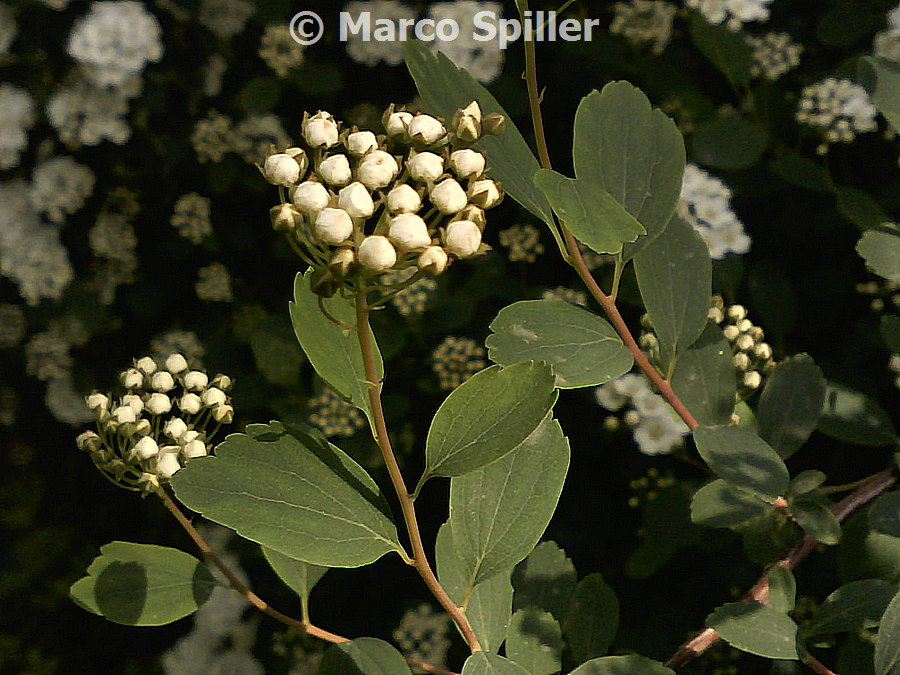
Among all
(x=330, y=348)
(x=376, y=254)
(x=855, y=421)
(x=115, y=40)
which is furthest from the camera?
(x=115, y=40)

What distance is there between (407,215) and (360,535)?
0.74 feet

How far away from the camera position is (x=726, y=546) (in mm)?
1253

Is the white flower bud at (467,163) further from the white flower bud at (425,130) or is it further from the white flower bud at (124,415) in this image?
the white flower bud at (124,415)

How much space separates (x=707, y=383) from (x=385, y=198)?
436mm

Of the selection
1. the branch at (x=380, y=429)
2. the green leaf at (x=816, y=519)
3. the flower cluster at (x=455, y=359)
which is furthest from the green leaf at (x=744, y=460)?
the flower cluster at (x=455, y=359)

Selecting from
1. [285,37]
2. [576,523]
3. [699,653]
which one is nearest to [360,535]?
[699,653]

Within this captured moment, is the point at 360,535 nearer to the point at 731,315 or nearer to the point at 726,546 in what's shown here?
the point at 731,315

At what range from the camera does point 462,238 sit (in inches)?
20.2

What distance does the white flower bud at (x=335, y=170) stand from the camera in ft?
1.71

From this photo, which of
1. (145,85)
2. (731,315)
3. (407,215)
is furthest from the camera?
(145,85)

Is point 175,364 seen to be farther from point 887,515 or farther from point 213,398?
point 887,515

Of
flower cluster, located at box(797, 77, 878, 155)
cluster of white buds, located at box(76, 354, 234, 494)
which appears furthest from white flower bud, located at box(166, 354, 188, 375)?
flower cluster, located at box(797, 77, 878, 155)

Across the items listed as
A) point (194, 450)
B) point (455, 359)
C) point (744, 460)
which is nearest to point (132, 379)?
point (194, 450)

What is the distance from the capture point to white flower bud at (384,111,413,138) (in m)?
0.56
